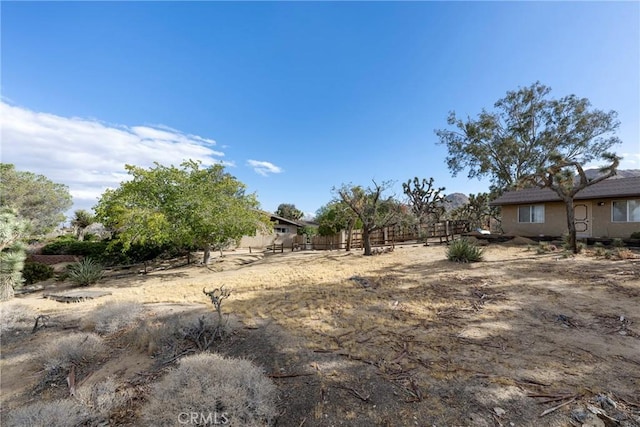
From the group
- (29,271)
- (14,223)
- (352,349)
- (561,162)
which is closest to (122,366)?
(352,349)

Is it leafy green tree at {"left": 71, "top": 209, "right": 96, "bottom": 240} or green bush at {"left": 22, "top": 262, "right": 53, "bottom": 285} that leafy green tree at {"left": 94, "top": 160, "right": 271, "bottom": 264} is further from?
leafy green tree at {"left": 71, "top": 209, "right": 96, "bottom": 240}

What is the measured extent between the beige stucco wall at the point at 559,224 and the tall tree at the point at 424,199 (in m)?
7.34

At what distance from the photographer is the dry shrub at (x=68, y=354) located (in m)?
3.57

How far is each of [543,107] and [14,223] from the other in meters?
34.3

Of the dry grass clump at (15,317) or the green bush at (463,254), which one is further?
the green bush at (463,254)

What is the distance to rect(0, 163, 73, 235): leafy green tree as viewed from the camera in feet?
59.9

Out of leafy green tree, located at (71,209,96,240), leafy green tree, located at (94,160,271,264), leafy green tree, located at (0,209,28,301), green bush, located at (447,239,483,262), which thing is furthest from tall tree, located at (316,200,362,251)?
leafy green tree, located at (71,209,96,240)

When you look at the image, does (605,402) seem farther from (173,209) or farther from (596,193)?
(596,193)

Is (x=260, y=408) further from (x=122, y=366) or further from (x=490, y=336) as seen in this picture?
(x=490, y=336)

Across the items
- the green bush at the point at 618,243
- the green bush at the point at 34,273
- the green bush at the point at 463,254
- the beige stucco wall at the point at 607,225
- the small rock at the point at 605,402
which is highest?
the beige stucco wall at the point at 607,225

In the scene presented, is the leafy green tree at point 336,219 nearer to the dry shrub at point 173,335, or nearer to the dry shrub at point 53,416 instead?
the dry shrub at point 173,335

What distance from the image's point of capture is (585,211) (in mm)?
14805
